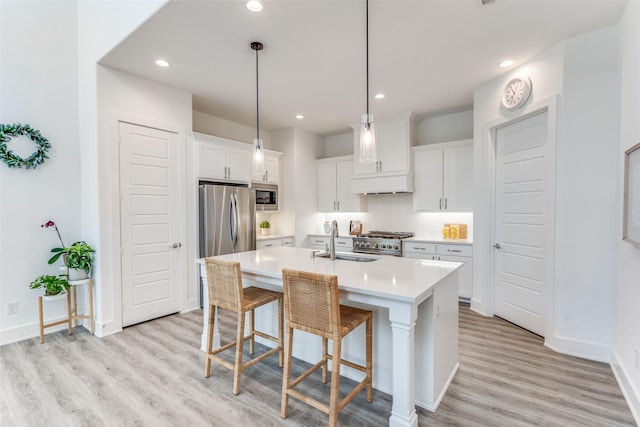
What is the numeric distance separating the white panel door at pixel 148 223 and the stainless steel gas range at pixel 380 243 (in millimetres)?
2719

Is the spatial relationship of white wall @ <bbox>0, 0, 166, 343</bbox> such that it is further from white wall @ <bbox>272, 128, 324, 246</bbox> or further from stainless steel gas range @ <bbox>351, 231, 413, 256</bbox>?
stainless steel gas range @ <bbox>351, 231, 413, 256</bbox>

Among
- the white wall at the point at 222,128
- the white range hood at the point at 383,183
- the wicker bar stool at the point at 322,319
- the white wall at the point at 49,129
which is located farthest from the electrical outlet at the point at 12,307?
the white range hood at the point at 383,183

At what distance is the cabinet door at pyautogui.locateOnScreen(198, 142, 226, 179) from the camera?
4137 mm

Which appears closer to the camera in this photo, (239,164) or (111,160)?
(111,160)

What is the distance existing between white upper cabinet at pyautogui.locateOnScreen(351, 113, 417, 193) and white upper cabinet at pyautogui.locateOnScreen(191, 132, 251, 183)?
1.94m

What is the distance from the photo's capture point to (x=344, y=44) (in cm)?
281

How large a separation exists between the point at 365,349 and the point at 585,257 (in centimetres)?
213

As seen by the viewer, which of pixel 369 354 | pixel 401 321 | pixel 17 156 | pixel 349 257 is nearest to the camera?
pixel 401 321

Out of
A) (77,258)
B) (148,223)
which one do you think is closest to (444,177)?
(148,223)

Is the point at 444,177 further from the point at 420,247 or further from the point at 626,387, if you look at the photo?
the point at 626,387

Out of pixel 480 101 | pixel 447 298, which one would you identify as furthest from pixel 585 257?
pixel 480 101

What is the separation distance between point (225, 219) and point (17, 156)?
7.18 feet

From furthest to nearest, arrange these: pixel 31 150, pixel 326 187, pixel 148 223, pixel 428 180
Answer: pixel 326 187 < pixel 428 180 < pixel 148 223 < pixel 31 150

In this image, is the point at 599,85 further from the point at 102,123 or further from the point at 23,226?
the point at 23,226
